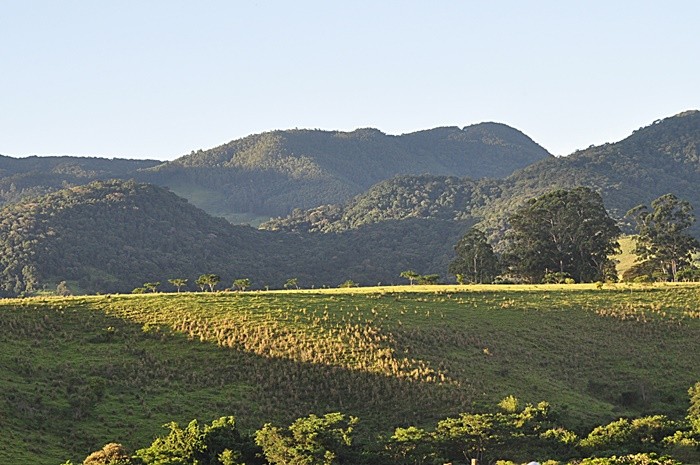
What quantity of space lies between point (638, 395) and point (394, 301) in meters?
21.7

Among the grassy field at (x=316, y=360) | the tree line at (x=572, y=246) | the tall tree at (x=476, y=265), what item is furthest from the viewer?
the tree line at (x=572, y=246)

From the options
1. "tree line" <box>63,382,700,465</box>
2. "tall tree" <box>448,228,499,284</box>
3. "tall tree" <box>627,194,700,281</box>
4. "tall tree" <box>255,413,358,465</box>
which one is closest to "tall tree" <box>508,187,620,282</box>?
"tall tree" <box>448,228,499,284</box>

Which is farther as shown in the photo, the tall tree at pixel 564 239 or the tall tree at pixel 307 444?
the tall tree at pixel 564 239

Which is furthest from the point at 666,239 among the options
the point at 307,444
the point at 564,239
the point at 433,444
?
the point at 307,444

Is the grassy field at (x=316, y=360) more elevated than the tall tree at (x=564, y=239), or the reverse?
the tall tree at (x=564, y=239)

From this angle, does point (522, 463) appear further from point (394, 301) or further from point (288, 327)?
point (394, 301)

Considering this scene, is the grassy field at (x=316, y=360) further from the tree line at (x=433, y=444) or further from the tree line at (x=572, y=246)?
the tree line at (x=572, y=246)

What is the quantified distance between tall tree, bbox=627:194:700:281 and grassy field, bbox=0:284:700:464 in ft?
119

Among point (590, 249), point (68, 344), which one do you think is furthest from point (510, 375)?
point (590, 249)

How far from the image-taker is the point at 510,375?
60.9 metres

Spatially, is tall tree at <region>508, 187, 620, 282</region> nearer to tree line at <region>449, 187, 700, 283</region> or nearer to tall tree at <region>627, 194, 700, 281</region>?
tree line at <region>449, 187, 700, 283</region>

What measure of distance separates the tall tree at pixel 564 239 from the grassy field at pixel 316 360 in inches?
1213

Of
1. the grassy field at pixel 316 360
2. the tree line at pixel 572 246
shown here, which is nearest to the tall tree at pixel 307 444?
the grassy field at pixel 316 360

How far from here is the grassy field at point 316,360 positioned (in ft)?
169
